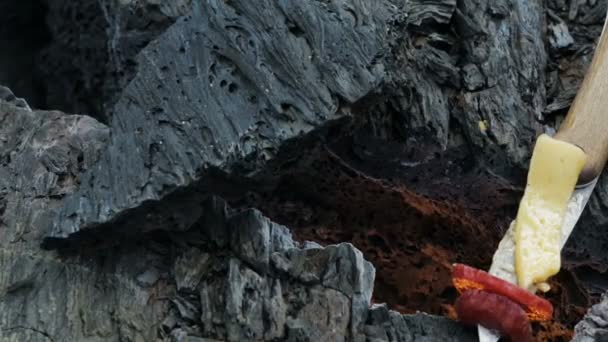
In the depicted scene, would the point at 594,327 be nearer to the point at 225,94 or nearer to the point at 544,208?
the point at 544,208

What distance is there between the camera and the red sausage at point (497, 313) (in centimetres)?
102

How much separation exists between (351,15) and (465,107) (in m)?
0.22

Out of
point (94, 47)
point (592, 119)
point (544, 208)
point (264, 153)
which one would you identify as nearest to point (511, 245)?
point (544, 208)

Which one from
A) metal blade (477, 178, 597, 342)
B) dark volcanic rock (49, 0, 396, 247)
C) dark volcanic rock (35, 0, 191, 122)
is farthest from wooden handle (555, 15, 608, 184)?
dark volcanic rock (35, 0, 191, 122)

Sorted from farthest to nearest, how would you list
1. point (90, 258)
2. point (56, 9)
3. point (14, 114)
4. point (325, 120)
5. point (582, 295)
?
1. point (56, 9)
2. point (582, 295)
3. point (14, 114)
4. point (90, 258)
5. point (325, 120)

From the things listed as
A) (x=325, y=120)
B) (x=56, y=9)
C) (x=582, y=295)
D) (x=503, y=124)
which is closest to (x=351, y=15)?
(x=325, y=120)

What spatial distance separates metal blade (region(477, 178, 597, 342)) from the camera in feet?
3.41

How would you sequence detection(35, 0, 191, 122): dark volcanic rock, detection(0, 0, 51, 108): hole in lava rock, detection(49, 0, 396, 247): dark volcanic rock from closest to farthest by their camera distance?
detection(49, 0, 396, 247): dark volcanic rock
detection(35, 0, 191, 122): dark volcanic rock
detection(0, 0, 51, 108): hole in lava rock

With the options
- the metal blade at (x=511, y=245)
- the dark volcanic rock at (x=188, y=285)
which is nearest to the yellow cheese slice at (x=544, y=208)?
the metal blade at (x=511, y=245)

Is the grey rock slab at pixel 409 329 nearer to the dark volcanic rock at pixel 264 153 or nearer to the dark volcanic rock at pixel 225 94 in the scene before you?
the dark volcanic rock at pixel 264 153

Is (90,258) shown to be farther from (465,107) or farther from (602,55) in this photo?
(602,55)

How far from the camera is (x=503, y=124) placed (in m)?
1.16

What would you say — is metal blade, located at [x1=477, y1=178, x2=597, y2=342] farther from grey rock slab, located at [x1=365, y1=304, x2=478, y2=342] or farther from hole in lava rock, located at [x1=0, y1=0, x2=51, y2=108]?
hole in lava rock, located at [x1=0, y1=0, x2=51, y2=108]

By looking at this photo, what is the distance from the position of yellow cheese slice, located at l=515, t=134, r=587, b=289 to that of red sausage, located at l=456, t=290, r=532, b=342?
3cm
